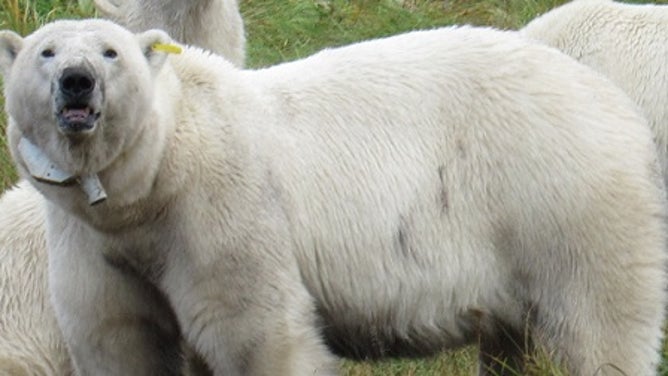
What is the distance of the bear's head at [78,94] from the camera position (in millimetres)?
5312

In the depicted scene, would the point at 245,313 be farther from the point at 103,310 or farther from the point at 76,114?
the point at 76,114

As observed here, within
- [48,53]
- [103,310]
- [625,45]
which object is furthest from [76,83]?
[625,45]

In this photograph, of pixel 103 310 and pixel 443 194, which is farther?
pixel 443 194

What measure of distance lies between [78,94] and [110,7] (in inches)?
132

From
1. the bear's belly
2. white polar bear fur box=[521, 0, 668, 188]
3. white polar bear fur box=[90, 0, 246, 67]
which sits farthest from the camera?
white polar bear fur box=[521, 0, 668, 188]

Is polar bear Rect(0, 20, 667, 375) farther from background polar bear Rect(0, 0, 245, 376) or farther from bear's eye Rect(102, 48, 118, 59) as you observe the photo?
background polar bear Rect(0, 0, 245, 376)

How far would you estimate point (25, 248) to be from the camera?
7.04m

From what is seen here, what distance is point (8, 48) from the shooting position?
222 inches

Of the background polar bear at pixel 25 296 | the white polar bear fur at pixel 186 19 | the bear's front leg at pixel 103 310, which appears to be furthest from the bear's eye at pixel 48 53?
the white polar bear fur at pixel 186 19

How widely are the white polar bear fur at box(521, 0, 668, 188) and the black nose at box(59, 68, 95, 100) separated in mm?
4479

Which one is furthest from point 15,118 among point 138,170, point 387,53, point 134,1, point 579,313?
point 134,1

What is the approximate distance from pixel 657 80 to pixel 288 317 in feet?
13.5

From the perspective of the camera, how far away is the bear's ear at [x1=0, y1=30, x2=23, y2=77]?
18.3 ft

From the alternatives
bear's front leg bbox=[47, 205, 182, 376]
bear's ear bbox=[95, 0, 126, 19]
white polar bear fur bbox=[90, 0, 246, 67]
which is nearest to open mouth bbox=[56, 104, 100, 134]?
bear's front leg bbox=[47, 205, 182, 376]
